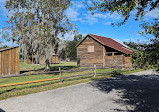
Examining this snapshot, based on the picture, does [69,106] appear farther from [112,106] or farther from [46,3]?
[46,3]

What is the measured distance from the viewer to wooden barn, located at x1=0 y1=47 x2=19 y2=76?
53.5ft

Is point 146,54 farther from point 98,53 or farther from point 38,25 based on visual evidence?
point 98,53

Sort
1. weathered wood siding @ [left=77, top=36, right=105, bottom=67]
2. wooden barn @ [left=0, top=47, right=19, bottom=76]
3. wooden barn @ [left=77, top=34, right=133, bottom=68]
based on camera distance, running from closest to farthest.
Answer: wooden barn @ [left=0, top=47, right=19, bottom=76] < wooden barn @ [left=77, top=34, right=133, bottom=68] < weathered wood siding @ [left=77, top=36, right=105, bottom=67]

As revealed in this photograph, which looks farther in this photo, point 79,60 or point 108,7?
point 79,60

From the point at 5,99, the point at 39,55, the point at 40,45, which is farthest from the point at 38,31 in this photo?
the point at 5,99

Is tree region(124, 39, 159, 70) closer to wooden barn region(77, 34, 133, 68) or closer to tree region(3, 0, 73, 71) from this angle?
tree region(3, 0, 73, 71)

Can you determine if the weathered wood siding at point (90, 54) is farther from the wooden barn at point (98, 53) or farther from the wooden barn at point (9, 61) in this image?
the wooden barn at point (9, 61)

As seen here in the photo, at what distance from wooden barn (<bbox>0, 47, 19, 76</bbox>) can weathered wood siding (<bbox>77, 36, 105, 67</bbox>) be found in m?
15.5

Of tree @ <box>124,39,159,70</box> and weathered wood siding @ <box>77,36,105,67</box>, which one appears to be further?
weathered wood siding @ <box>77,36,105,67</box>

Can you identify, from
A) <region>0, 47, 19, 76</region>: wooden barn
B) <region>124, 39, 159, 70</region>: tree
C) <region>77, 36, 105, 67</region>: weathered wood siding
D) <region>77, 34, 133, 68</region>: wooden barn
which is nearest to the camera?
<region>124, 39, 159, 70</region>: tree

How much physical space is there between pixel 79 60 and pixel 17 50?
15775 mm

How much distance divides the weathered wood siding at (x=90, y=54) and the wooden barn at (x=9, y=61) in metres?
15.5

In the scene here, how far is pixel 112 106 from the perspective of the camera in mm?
6004

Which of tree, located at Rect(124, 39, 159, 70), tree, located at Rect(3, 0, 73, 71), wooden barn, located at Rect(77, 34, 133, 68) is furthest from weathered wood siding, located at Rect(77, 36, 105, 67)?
tree, located at Rect(124, 39, 159, 70)
